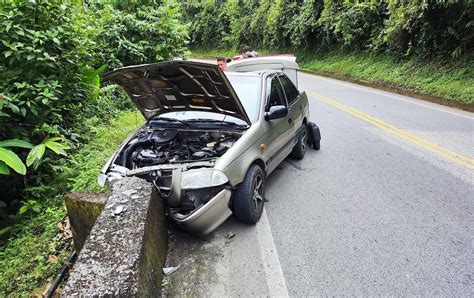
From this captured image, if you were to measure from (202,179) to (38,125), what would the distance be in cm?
300

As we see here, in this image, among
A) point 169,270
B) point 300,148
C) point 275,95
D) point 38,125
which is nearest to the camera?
point 169,270

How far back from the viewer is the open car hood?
3.40m

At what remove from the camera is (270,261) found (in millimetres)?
3094

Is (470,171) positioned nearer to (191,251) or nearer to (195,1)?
(191,251)

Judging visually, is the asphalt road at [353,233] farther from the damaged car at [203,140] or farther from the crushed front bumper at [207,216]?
the damaged car at [203,140]

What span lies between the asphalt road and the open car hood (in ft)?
4.92

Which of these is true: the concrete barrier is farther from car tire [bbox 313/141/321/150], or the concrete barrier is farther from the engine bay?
car tire [bbox 313/141/321/150]

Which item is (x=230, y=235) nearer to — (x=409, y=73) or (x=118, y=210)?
(x=118, y=210)

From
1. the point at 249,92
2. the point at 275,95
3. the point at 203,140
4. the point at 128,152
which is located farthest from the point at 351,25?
the point at 128,152

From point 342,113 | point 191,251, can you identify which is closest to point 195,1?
point 342,113

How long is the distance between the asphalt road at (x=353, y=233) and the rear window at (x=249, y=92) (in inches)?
48.3

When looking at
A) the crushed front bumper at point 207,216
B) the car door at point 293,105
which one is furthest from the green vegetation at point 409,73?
the crushed front bumper at point 207,216

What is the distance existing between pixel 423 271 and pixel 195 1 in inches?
1579

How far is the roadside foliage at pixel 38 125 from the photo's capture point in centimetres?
333
